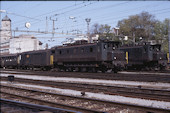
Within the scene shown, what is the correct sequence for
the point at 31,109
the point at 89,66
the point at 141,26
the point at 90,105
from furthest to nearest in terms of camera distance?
the point at 141,26
the point at 89,66
the point at 90,105
the point at 31,109

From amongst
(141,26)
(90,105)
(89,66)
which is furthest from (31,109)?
(141,26)

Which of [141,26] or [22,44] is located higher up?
[141,26]

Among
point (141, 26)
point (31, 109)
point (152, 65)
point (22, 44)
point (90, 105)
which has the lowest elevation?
point (90, 105)

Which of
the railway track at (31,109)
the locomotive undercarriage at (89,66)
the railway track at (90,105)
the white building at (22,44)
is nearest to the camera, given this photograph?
the railway track at (31,109)

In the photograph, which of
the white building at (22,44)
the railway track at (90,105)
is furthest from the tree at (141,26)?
the railway track at (90,105)

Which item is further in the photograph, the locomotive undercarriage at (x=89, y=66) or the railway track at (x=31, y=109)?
the locomotive undercarriage at (x=89, y=66)

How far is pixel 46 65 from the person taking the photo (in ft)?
106

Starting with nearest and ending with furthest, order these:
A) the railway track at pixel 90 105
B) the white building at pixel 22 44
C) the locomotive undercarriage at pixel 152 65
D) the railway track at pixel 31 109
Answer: the railway track at pixel 31 109 → the railway track at pixel 90 105 → the locomotive undercarriage at pixel 152 65 → the white building at pixel 22 44

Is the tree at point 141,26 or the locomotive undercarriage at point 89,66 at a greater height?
the tree at point 141,26

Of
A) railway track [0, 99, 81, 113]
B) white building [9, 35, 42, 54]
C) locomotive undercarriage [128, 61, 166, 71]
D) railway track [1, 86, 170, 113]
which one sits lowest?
railway track [1, 86, 170, 113]

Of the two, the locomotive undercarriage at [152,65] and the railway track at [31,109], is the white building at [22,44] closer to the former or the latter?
the locomotive undercarriage at [152,65]

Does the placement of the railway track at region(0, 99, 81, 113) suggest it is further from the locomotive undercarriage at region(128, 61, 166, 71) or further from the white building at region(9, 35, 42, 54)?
the white building at region(9, 35, 42, 54)

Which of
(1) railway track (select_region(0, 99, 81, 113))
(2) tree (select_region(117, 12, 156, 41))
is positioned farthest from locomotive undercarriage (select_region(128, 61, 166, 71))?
(2) tree (select_region(117, 12, 156, 41))

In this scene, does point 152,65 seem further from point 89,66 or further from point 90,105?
point 90,105
